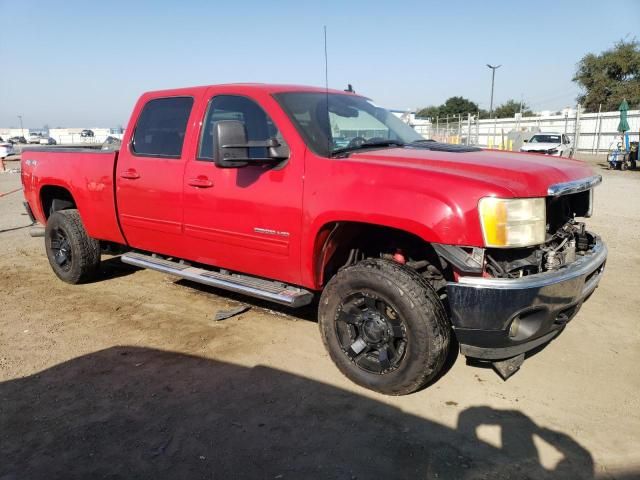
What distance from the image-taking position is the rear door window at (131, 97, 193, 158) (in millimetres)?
4348

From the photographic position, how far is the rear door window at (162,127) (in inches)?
171

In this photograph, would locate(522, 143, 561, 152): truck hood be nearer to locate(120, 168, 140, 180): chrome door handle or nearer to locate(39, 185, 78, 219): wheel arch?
locate(39, 185, 78, 219): wheel arch

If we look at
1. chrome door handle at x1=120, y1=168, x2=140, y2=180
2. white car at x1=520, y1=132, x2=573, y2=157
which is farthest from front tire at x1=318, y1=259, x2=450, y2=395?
white car at x1=520, y1=132, x2=573, y2=157

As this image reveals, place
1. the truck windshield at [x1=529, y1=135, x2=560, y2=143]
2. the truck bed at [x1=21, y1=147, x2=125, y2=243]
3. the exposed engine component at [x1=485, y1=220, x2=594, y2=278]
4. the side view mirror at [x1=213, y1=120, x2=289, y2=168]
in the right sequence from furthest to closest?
the truck windshield at [x1=529, y1=135, x2=560, y2=143] → the truck bed at [x1=21, y1=147, x2=125, y2=243] → the side view mirror at [x1=213, y1=120, x2=289, y2=168] → the exposed engine component at [x1=485, y1=220, x2=594, y2=278]

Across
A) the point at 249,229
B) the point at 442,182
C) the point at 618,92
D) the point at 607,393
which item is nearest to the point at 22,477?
the point at 249,229

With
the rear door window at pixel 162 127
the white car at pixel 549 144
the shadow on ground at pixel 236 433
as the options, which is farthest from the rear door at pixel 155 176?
the white car at pixel 549 144

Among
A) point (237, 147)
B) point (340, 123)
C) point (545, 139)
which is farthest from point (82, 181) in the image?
point (545, 139)

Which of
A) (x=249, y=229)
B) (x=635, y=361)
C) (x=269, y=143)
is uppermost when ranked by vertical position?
(x=269, y=143)

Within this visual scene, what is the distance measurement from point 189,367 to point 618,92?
5111cm

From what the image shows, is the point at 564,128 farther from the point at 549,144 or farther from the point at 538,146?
the point at 538,146

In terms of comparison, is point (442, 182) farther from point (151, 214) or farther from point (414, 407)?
point (151, 214)

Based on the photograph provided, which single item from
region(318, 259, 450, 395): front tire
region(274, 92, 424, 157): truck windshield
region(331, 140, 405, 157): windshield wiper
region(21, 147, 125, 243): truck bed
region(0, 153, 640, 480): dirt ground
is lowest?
region(0, 153, 640, 480): dirt ground

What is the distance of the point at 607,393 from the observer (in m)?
3.23

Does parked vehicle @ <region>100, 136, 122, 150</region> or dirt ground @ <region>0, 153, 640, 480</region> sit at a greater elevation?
parked vehicle @ <region>100, 136, 122, 150</region>
